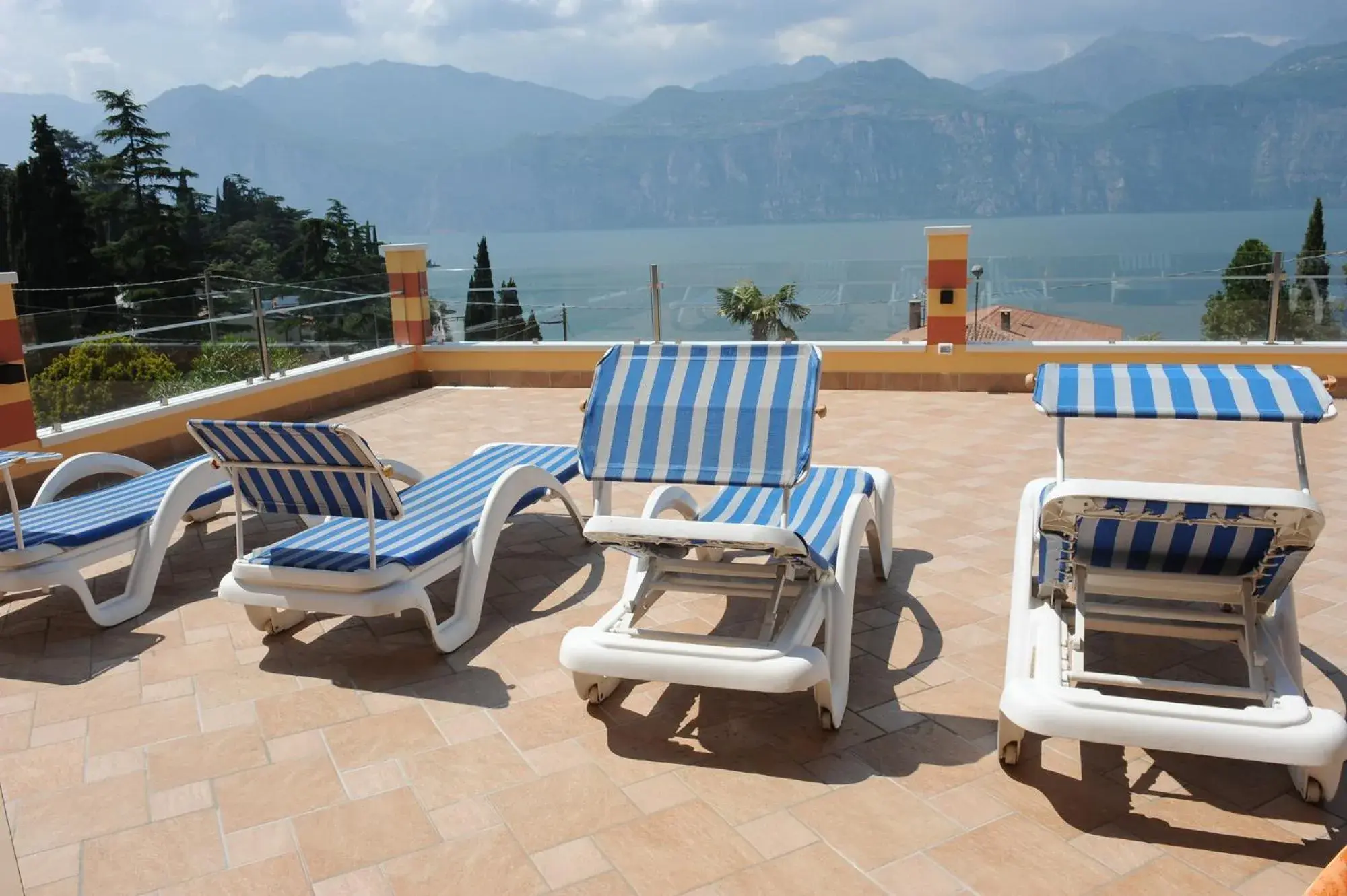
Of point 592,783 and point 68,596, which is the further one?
point 68,596

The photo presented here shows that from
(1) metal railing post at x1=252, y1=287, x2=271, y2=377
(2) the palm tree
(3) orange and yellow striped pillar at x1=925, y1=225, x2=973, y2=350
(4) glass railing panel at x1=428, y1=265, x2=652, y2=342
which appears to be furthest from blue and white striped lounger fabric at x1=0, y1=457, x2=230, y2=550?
(3) orange and yellow striped pillar at x1=925, y1=225, x2=973, y2=350

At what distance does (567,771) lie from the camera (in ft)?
10.0

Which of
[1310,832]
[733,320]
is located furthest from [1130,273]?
→ [1310,832]

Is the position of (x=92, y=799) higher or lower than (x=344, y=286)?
lower

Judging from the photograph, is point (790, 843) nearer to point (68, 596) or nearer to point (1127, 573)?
point (1127, 573)

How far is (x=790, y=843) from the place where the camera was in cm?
267

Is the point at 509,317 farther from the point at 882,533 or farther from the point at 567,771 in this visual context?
the point at 567,771

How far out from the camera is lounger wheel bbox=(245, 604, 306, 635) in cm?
406

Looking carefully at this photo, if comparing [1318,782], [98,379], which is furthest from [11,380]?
[1318,782]

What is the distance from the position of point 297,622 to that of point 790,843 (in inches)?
95.6

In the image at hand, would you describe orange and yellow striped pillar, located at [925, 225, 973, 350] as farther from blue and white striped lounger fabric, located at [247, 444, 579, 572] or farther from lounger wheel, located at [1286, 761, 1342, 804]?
lounger wheel, located at [1286, 761, 1342, 804]

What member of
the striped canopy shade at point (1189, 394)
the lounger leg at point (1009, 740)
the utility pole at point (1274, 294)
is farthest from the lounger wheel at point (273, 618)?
the utility pole at point (1274, 294)

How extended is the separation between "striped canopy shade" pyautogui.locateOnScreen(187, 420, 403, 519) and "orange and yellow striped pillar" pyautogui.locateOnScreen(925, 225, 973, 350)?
639 cm

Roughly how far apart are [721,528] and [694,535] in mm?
87
